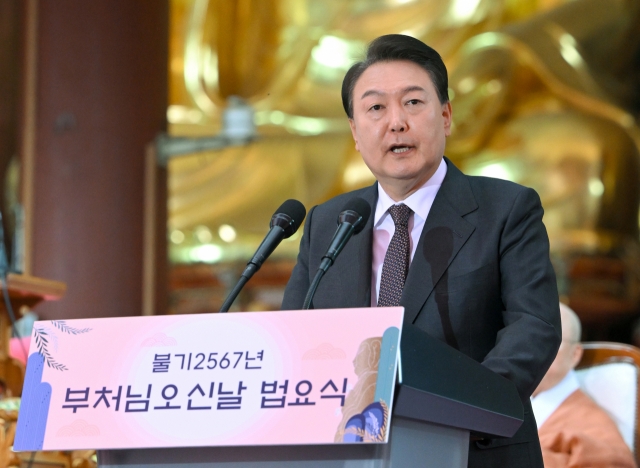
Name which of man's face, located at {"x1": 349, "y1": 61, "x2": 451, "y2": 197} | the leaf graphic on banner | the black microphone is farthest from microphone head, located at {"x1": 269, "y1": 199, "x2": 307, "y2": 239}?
the leaf graphic on banner

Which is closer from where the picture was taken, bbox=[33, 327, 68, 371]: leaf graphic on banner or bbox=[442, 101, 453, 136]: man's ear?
bbox=[33, 327, 68, 371]: leaf graphic on banner

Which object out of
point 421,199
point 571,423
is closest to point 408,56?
point 421,199

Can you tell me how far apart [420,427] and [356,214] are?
0.33m

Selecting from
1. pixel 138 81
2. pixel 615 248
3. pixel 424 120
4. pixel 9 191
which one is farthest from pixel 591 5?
pixel 424 120

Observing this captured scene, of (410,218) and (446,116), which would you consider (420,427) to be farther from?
(446,116)

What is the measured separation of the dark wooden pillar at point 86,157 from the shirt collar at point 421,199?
2366 mm

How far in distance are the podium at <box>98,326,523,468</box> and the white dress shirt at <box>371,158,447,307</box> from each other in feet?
1.08

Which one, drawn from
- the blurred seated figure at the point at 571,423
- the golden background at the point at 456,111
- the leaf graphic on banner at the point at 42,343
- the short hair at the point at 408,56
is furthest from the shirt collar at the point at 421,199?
the golden background at the point at 456,111

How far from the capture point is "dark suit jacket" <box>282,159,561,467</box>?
3.83 feet

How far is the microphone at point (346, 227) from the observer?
1.18m

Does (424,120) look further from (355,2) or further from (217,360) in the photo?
(355,2)

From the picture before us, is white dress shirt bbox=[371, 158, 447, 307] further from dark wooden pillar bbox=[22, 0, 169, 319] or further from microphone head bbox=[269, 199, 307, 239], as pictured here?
dark wooden pillar bbox=[22, 0, 169, 319]

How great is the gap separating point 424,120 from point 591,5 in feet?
13.9

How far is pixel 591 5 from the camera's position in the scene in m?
5.23
